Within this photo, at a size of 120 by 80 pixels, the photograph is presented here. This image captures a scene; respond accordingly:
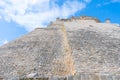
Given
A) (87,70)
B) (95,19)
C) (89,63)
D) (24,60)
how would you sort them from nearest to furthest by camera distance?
(87,70) < (89,63) < (24,60) < (95,19)

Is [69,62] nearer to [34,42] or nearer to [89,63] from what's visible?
[89,63]

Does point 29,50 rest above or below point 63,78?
above

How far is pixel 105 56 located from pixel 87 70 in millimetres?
1857

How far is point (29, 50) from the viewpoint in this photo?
32.9 feet

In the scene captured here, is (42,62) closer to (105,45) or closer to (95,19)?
(105,45)

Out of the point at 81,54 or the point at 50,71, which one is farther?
A: the point at 81,54

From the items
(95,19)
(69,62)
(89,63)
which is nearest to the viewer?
(89,63)

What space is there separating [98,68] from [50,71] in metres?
1.45

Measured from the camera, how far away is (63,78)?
559 centimetres

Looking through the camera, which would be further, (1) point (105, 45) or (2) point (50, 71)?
(1) point (105, 45)

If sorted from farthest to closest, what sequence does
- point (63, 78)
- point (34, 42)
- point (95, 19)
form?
point (95, 19), point (34, 42), point (63, 78)

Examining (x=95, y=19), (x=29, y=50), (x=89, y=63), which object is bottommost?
(x=89, y=63)

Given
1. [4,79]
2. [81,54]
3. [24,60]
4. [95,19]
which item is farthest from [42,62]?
[95,19]

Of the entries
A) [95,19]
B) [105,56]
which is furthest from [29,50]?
[95,19]
